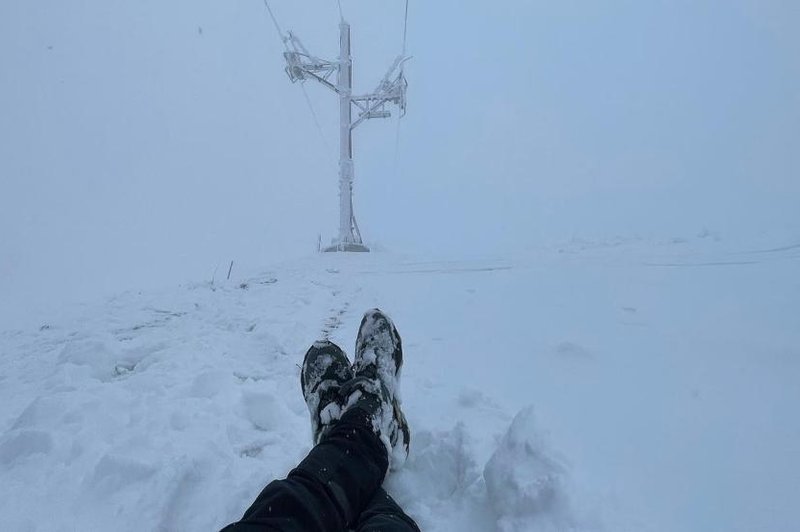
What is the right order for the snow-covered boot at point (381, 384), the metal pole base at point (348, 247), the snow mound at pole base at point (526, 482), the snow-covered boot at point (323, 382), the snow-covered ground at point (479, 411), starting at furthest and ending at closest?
1. the metal pole base at point (348, 247)
2. the snow-covered boot at point (323, 382)
3. the snow-covered boot at point (381, 384)
4. the snow-covered ground at point (479, 411)
5. the snow mound at pole base at point (526, 482)

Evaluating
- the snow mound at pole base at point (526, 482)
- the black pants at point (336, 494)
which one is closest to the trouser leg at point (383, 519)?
the black pants at point (336, 494)

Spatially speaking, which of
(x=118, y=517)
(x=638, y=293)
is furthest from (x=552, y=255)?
(x=118, y=517)

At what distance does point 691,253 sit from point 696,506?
5.22 meters

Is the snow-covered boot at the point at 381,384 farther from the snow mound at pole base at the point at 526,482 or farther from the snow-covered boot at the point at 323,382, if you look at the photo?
the snow mound at pole base at the point at 526,482

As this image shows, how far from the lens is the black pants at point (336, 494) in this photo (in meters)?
1.28

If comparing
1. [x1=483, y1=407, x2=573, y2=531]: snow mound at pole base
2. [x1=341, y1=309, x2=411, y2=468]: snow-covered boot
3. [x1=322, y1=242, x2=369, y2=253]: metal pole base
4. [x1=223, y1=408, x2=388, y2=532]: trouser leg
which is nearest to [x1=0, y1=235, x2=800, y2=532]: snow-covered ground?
[x1=483, y1=407, x2=573, y2=531]: snow mound at pole base

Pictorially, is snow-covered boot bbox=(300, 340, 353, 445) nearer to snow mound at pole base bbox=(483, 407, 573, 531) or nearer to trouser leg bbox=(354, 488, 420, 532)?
trouser leg bbox=(354, 488, 420, 532)

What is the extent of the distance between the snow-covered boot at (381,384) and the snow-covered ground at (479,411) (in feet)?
0.39

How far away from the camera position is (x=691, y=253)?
575 centimetres

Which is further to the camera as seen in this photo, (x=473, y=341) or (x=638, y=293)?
(x=638, y=293)

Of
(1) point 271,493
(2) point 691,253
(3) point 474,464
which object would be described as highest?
(2) point 691,253

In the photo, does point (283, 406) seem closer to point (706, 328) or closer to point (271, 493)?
point (271, 493)

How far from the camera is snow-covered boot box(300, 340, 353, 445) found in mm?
1952

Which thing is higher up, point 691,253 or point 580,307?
point 691,253
